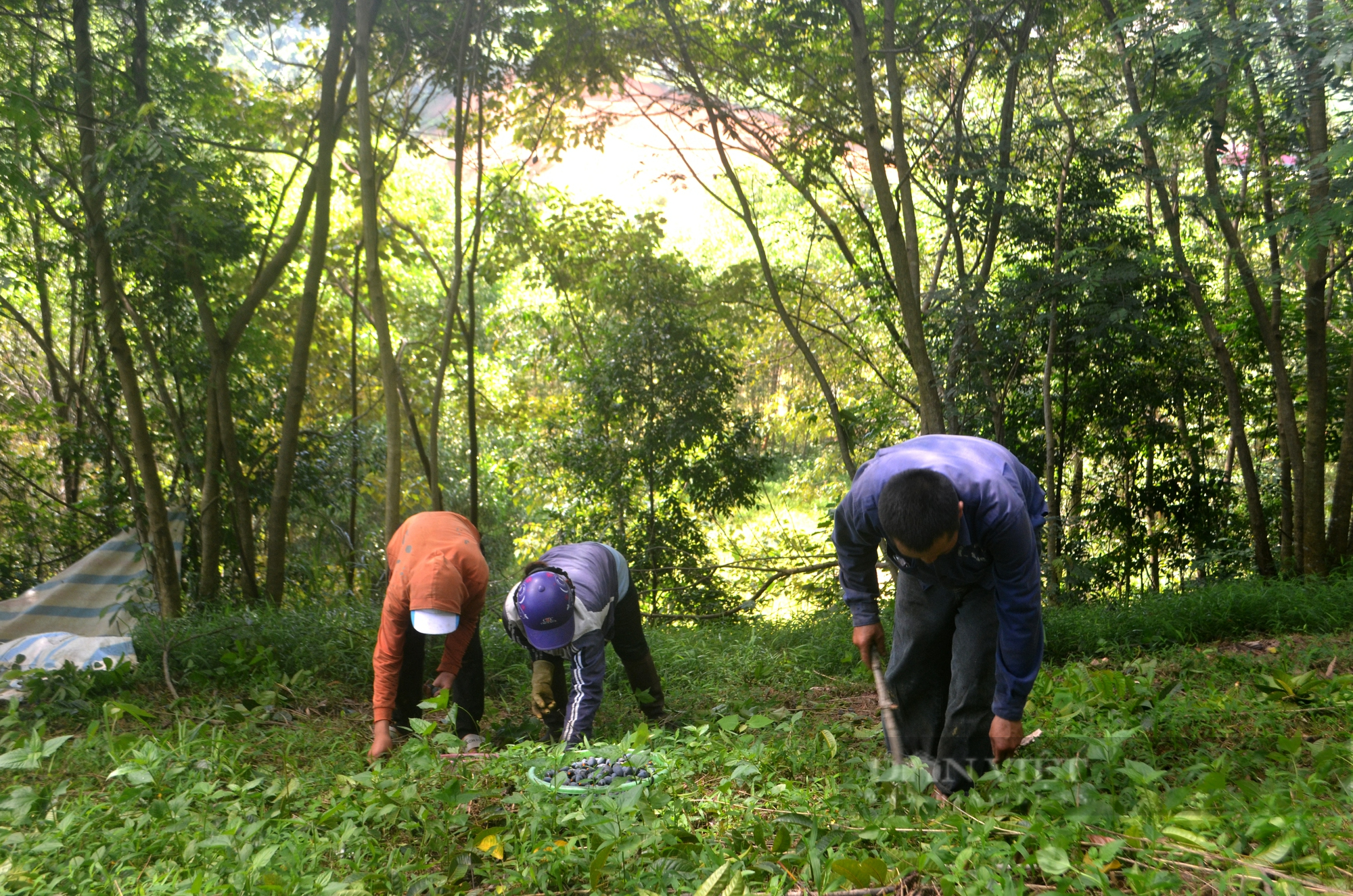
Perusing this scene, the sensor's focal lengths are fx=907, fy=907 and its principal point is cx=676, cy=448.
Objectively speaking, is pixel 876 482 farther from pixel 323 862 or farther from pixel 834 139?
pixel 834 139

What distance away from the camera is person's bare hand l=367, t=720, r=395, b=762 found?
3.41 meters

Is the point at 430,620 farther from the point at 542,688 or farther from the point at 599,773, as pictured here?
the point at 599,773

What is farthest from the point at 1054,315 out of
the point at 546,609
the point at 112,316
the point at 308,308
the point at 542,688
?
the point at 112,316

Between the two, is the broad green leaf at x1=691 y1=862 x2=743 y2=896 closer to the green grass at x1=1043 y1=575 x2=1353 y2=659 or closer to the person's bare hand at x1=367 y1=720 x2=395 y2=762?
the person's bare hand at x1=367 y1=720 x2=395 y2=762

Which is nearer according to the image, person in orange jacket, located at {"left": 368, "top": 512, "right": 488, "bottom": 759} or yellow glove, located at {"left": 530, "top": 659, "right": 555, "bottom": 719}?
person in orange jacket, located at {"left": 368, "top": 512, "right": 488, "bottom": 759}

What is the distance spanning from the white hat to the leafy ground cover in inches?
20.5

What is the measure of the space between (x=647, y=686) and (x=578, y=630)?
Answer: 946mm

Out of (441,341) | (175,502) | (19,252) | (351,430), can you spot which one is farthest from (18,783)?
(441,341)

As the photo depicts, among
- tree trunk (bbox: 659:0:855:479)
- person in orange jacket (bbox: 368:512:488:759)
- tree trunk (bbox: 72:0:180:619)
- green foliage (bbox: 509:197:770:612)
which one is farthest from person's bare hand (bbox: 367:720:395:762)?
green foliage (bbox: 509:197:770:612)

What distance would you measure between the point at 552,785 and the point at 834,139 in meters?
5.98

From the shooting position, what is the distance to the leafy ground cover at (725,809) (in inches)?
81.3

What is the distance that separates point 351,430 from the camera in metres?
9.18

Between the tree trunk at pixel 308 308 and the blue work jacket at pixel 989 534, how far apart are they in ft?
13.7

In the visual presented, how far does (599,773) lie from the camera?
2699mm
